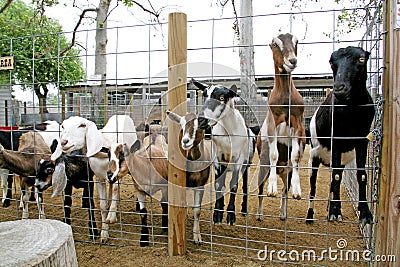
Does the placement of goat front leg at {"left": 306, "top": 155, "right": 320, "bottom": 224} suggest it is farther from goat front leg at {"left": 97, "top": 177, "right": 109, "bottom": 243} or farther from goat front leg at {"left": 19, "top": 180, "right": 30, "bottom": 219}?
goat front leg at {"left": 19, "top": 180, "right": 30, "bottom": 219}

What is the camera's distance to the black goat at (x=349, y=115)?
3.02 metres

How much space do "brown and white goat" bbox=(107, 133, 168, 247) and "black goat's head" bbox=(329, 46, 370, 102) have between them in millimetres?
2017

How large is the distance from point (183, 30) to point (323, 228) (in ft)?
9.97

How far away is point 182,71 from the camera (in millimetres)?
3449

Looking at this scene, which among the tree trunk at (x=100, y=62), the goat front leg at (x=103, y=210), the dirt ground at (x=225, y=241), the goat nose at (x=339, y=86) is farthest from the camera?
the tree trunk at (x=100, y=62)

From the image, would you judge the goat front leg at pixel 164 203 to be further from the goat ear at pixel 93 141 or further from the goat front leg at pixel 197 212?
the goat ear at pixel 93 141

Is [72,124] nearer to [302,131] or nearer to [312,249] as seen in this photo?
[302,131]

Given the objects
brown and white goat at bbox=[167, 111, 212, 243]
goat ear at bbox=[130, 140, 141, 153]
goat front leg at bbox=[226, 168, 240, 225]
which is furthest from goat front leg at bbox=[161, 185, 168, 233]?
goat front leg at bbox=[226, 168, 240, 225]

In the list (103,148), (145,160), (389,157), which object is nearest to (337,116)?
(389,157)

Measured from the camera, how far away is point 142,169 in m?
4.17

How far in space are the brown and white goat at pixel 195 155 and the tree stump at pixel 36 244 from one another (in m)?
1.74

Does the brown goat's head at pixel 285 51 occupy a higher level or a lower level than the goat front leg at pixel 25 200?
higher

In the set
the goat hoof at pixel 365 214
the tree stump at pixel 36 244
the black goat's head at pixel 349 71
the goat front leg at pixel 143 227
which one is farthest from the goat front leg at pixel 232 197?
the tree stump at pixel 36 244

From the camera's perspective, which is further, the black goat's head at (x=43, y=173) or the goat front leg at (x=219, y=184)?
the black goat's head at (x=43, y=173)
